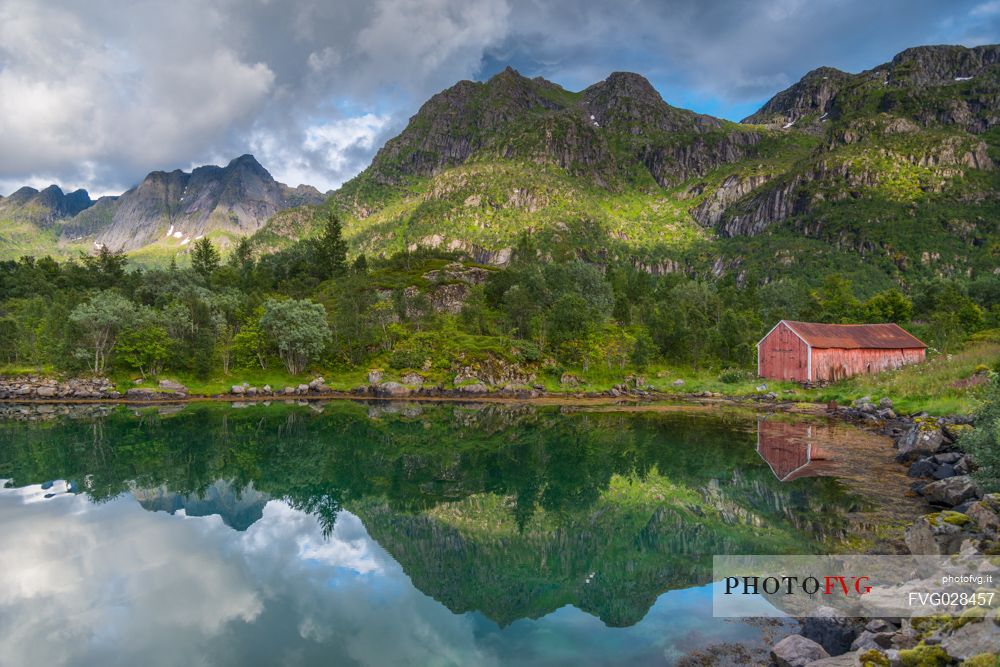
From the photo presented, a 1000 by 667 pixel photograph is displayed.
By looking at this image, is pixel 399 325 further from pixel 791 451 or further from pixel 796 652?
pixel 796 652

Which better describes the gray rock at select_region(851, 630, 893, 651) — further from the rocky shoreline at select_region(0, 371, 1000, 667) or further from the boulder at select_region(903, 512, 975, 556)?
the boulder at select_region(903, 512, 975, 556)

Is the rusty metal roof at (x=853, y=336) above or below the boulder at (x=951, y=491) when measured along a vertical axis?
above

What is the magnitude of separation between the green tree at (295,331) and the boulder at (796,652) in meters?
63.0

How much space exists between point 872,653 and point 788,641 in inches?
69.7

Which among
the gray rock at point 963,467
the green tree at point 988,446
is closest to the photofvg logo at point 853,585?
the green tree at point 988,446

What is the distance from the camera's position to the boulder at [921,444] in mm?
25375

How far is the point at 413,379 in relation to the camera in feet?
214

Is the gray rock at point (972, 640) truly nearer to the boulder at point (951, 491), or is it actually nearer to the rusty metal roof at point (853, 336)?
the boulder at point (951, 491)

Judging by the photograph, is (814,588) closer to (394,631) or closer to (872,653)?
(872,653)

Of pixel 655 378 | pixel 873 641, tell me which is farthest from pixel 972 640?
pixel 655 378

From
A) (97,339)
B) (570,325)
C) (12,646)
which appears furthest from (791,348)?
(97,339)

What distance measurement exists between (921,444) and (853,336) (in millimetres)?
40907

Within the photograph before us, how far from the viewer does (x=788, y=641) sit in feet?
32.5

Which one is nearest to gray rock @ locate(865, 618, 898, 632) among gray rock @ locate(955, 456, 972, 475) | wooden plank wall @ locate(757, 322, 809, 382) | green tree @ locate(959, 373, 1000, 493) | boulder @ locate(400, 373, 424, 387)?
green tree @ locate(959, 373, 1000, 493)
